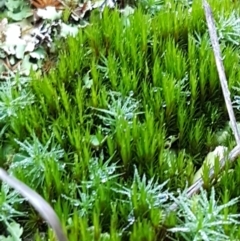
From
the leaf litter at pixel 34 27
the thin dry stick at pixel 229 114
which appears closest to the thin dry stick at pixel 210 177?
the thin dry stick at pixel 229 114

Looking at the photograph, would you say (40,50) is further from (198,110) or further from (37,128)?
(198,110)

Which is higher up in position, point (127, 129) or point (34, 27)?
point (34, 27)

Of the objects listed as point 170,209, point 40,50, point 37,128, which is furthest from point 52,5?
point 170,209

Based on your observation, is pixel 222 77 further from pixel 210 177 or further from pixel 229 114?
pixel 210 177

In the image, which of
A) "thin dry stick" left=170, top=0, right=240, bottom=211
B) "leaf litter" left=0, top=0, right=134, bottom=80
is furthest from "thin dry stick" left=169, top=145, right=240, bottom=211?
"leaf litter" left=0, top=0, right=134, bottom=80

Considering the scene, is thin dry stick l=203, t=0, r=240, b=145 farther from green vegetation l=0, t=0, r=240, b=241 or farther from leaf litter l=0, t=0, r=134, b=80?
leaf litter l=0, t=0, r=134, b=80

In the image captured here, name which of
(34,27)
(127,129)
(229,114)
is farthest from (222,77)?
(34,27)

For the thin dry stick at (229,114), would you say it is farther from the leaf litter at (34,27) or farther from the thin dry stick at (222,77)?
the leaf litter at (34,27)

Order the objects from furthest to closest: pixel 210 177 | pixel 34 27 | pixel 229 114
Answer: pixel 34 27 → pixel 229 114 → pixel 210 177

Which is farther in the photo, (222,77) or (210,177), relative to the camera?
(222,77)
